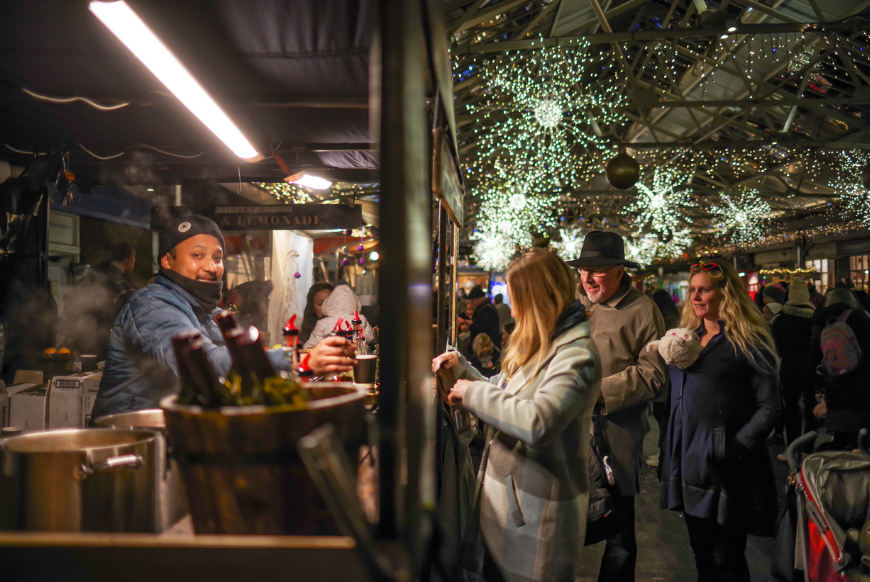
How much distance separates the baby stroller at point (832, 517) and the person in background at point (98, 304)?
5222 millimetres

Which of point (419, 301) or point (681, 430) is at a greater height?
point (419, 301)

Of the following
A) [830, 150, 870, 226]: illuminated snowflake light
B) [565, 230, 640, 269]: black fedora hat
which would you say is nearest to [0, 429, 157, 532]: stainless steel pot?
[565, 230, 640, 269]: black fedora hat

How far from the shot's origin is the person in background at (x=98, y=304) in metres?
5.09

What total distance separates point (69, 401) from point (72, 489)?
332 cm

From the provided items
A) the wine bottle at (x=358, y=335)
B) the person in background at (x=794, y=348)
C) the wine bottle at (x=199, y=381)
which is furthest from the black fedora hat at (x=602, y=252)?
the person in background at (x=794, y=348)

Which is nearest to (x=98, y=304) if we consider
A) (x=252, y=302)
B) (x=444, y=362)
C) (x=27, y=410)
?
(x=252, y=302)

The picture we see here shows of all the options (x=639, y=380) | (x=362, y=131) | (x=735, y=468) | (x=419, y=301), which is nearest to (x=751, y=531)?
(x=735, y=468)

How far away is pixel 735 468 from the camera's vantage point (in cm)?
284

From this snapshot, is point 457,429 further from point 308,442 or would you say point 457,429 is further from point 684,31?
point 684,31

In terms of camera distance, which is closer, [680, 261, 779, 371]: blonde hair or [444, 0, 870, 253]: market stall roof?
[680, 261, 779, 371]: blonde hair

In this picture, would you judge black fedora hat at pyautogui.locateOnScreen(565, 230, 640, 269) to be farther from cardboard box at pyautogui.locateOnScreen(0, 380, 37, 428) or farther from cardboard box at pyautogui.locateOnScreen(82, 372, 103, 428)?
cardboard box at pyautogui.locateOnScreen(0, 380, 37, 428)

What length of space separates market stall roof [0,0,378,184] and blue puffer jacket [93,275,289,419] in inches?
34.2

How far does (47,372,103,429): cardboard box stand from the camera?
3719mm

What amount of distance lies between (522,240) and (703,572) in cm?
1876
